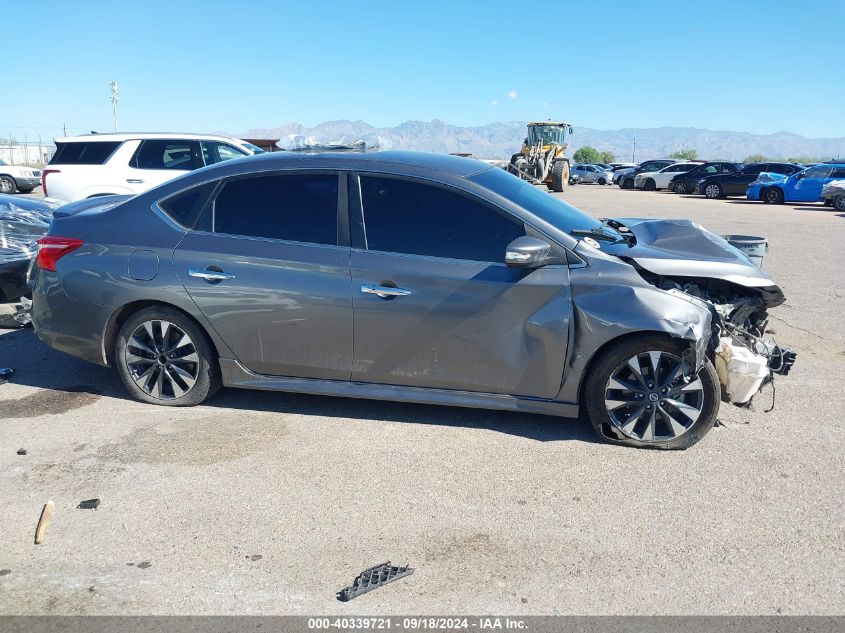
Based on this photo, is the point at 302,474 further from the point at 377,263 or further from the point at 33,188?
the point at 33,188

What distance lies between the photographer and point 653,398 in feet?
14.1

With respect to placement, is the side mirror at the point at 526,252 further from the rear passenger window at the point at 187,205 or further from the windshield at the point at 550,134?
the windshield at the point at 550,134

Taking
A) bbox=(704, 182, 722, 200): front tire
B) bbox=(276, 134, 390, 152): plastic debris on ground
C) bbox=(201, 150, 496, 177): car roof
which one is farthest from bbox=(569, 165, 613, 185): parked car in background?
bbox=(201, 150, 496, 177): car roof

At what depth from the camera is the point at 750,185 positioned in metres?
29.2

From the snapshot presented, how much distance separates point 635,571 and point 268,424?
2.54m

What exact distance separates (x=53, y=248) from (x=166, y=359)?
1.17 metres

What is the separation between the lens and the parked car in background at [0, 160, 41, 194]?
79.9ft

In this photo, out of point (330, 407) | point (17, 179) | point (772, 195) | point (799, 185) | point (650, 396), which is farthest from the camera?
point (772, 195)

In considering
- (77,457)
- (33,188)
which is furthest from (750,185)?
(77,457)

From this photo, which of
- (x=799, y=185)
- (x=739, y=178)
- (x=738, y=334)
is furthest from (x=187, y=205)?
(x=739, y=178)

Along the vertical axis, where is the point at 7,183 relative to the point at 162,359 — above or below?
above

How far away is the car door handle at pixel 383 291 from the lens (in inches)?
173

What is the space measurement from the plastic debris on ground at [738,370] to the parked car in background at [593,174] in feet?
153

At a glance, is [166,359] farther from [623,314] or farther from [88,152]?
[88,152]
